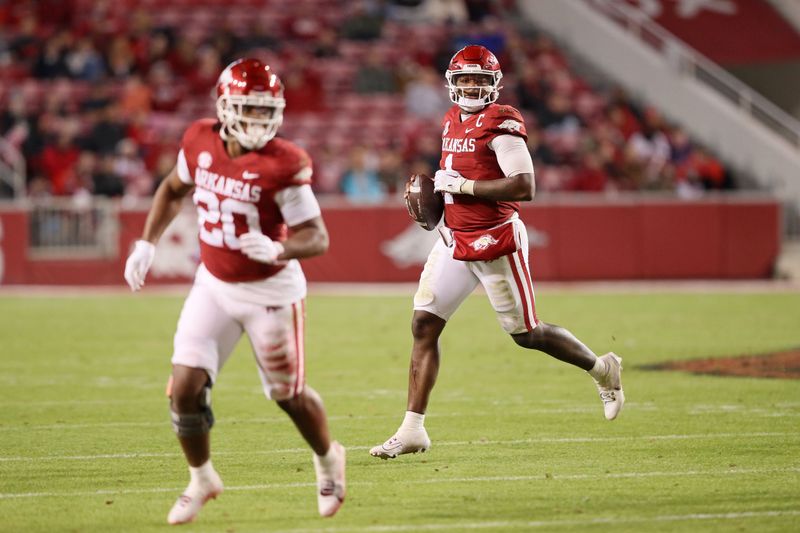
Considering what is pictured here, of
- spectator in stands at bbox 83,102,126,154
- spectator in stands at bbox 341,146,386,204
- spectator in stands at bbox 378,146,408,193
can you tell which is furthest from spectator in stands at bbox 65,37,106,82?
spectator in stands at bbox 378,146,408,193

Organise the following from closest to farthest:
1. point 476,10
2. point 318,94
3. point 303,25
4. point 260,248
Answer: point 260,248
point 318,94
point 303,25
point 476,10

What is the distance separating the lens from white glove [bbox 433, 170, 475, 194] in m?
7.64

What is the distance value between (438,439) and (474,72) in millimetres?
2124

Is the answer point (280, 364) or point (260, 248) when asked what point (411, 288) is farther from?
point (260, 248)

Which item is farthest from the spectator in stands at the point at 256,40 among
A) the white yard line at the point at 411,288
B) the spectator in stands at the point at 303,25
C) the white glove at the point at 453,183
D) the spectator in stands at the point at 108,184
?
the white glove at the point at 453,183

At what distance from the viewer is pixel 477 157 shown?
773 centimetres

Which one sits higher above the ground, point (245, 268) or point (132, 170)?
point (245, 268)

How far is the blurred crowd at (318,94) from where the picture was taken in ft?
69.1

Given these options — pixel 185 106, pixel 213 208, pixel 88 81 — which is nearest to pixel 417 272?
pixel 185 106

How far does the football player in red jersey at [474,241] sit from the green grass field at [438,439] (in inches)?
22.3

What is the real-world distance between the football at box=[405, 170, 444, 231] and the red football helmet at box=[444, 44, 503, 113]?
1.64ft

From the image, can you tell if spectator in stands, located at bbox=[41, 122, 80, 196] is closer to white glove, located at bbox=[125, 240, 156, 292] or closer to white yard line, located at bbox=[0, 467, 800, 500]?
white yard line, located at bbox=[0, 467, 800, 500]

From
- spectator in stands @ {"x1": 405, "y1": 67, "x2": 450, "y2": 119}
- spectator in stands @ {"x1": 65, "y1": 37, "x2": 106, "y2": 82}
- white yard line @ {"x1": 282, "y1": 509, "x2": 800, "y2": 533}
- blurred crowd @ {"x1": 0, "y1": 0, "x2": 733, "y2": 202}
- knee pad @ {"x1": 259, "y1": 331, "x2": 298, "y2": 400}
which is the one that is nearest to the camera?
white yard line @ {"x1": 282, "y1": 509, "x2": 800, "y2": 533}

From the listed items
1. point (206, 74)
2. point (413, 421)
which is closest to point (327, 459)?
point (413, 421)
